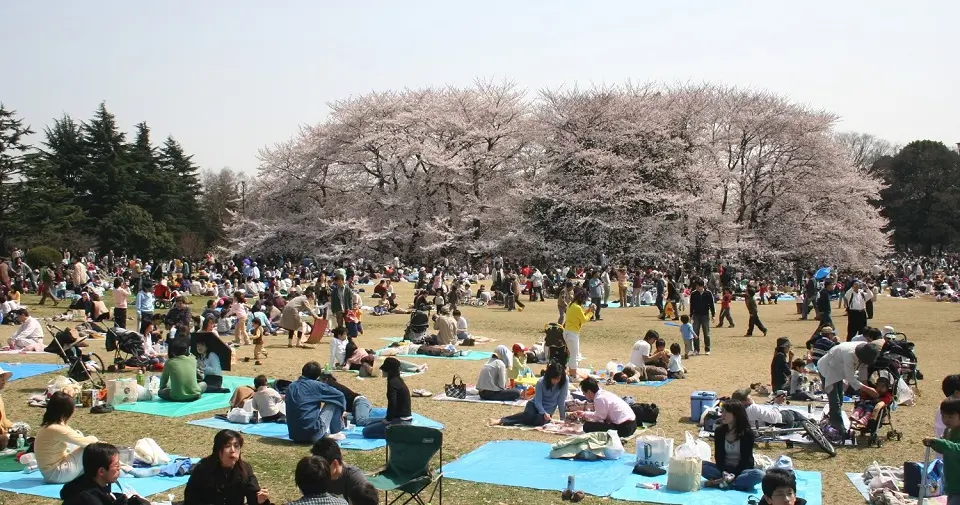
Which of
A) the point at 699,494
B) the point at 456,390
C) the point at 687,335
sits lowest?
the point at 699,494

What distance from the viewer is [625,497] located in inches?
294

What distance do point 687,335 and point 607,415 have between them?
301 inches

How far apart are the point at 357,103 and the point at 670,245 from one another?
65.6ft

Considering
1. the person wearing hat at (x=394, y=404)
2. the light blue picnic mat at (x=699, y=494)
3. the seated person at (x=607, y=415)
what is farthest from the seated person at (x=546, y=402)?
the light blue picnic mat at (x=699, y=494)

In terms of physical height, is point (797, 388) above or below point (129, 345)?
below

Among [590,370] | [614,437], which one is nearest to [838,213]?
[590,370]

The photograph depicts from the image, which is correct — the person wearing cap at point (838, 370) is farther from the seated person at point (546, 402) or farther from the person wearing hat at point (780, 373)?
the seated person at point (546, 402)

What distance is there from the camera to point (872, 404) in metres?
9.88

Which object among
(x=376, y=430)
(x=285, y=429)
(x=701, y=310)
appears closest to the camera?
(x=376, y=430)

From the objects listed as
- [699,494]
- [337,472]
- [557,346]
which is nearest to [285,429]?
[337,472]

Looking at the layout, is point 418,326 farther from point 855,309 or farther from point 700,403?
point 855,309

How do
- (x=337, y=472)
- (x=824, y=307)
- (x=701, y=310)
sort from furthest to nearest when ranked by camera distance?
(x=824, y=307) < (x=701, y=310) < (x=337, y=472)

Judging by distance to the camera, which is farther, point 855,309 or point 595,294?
point 595,294

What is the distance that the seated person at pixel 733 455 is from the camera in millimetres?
7656
